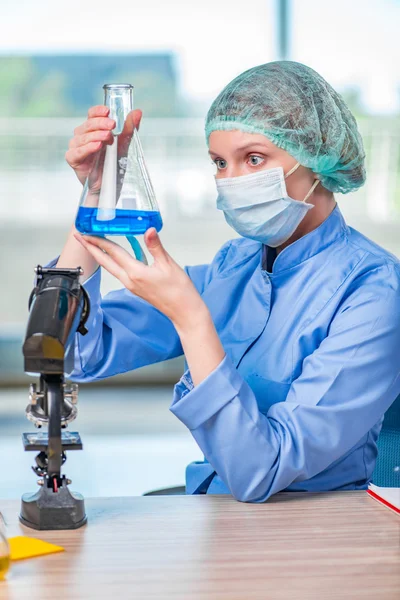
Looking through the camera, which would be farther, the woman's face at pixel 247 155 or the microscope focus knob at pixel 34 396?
the woman's face at pixel 247 155

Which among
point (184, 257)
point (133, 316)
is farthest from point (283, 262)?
point (184, 257)

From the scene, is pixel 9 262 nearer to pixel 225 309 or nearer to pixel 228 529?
pixel 225 309

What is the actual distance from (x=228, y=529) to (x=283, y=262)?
23.6 inches

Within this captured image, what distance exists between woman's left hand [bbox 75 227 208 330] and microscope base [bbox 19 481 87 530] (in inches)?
11.8

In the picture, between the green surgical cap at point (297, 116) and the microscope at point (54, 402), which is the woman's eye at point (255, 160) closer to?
the green surgical cap at point (297, 116)

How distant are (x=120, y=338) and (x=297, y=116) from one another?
539 millimetres

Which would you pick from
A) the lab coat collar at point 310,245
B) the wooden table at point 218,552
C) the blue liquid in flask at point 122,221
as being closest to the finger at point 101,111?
the blue liquid in flask at point 122,221

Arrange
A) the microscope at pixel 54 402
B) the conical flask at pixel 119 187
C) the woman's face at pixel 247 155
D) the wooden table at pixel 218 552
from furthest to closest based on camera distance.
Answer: the woman's face at pixel 247 155, the conical flask at pixel 119 187, the microscope at pixel 54 402, the wooden table at pixel 218 552

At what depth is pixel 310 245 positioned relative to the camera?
1.65m

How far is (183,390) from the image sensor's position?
1496mm

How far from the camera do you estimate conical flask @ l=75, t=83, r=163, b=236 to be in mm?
1262

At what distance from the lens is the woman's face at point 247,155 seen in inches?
62.4

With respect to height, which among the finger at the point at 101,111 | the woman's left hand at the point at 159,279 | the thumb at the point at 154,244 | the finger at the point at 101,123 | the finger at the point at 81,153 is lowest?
the woman's left hand at the point at 159,279

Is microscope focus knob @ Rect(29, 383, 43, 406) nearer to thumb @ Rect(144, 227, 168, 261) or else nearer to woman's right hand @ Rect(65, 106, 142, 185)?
thumb @ Rect(144, 227, 168, 261)
